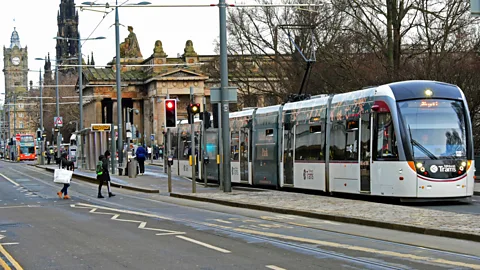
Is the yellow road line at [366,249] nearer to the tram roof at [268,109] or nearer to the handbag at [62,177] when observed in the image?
the handbag at [62,177]

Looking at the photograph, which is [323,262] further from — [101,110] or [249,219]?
[101,110]

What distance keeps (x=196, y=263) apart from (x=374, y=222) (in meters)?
5.98

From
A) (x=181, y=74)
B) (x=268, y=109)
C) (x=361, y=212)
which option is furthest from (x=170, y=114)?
(x=181, y=74)

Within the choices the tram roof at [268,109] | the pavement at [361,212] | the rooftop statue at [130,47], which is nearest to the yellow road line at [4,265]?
the pavement at [361,212]

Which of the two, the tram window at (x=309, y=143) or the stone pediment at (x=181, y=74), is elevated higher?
the stone pediment at (x=181, y=74)

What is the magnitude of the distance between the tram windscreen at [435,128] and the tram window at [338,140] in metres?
2.89

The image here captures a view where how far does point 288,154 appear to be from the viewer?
28.3 metres

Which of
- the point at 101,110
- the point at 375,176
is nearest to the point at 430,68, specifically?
the point at 375,176

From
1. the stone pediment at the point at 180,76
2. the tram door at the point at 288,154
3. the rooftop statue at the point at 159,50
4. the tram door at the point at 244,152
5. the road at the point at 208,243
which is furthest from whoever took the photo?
the stone pediment at the point at 180,76

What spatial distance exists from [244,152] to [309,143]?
20.0ft

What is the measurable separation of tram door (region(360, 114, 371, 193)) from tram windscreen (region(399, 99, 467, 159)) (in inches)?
53.2

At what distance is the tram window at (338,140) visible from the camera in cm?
2427

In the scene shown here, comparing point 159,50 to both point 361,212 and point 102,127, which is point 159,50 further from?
point 361,212

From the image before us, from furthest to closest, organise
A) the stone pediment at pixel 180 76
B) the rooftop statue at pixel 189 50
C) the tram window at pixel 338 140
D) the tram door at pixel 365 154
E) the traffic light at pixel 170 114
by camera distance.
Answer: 1. the stone pediment at pixel 180 76
2. the rooftop statue at pixel 189 50
3. the traffic light at pixel 170 114
4. the tram window at pixel 338 140
5. the tram door at pixel 365 154
